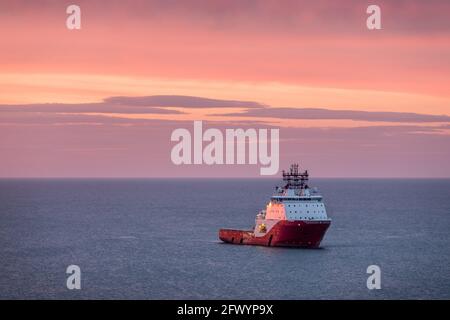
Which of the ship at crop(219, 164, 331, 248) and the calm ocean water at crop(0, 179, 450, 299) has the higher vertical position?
the ship at crop(219, 164, 331, 248)

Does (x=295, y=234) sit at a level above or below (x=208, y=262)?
above

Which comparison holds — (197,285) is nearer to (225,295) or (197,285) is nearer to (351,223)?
(225,295)

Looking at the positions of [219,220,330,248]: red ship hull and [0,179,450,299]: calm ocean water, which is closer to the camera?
[0,179,450,299]: calm ocean water

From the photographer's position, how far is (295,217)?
85000 mm

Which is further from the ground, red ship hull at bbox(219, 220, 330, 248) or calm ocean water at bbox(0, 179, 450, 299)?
red ship hull at bbox(219, 220, 330, 248)

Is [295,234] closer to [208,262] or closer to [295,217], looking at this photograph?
[295,217]

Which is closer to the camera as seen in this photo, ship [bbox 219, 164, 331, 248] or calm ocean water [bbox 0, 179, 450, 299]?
calm ocean water [bbox 0, 179, 450, 299]

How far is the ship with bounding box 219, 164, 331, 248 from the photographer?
3342 inches

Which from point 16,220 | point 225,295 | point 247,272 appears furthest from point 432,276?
point 16,220

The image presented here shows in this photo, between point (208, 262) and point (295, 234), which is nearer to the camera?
point (208, 262)

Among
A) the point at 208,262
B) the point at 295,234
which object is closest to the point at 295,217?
the point at 295,234
